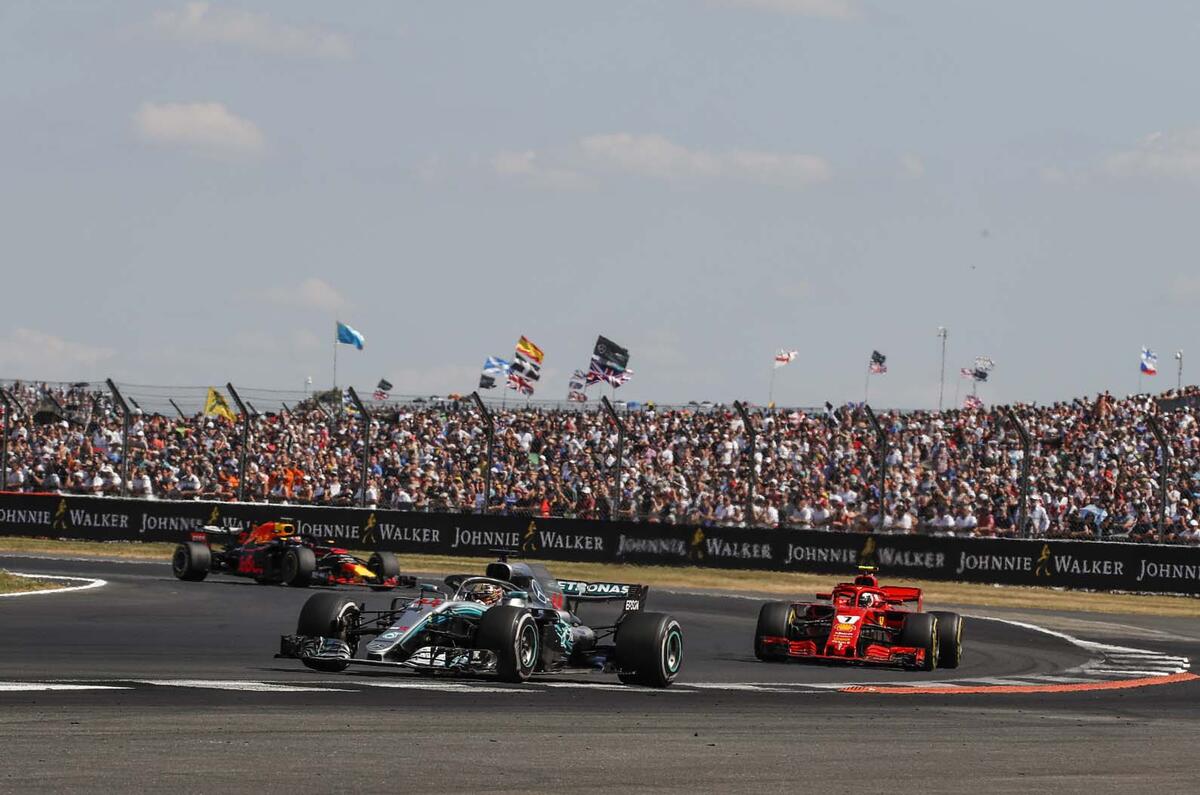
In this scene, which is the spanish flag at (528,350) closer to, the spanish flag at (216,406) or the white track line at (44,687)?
the spanish flag at (216,406)

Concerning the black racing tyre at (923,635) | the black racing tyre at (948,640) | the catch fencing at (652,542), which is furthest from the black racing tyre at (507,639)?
the catch fencing at (652,542)

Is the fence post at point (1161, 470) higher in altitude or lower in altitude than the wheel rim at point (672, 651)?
higher

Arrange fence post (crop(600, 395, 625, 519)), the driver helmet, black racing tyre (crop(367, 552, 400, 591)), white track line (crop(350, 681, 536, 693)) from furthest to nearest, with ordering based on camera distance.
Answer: fence post (crop(600, 395, 625, 519))
black racing tyre (crop(367, 552, 400, 591))
the driver helmet
white track line (crop(350, 681, 536, 693))

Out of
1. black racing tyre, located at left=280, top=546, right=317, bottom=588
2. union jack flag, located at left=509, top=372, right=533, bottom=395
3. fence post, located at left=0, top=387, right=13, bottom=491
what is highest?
union jack flag, located at left=509, top=372, right=533, bottom=395

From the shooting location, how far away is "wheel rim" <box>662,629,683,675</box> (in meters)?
15.2

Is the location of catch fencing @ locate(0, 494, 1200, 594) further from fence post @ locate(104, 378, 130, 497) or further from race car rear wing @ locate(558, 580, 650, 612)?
race car rear wing @ locate(558, 580, 650, 612)

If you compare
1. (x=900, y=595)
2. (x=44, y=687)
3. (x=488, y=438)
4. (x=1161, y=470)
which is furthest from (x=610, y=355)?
(x=44, y=687)

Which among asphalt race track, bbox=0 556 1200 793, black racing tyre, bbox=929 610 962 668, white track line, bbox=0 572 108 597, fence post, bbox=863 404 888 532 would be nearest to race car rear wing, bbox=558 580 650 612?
Result: asphalt race track, bbox=0 556 1200 793

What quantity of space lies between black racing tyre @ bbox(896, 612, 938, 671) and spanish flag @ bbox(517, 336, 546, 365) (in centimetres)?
2859

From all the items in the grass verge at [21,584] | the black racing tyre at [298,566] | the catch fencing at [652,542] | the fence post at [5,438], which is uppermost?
the fence post at [5,438]

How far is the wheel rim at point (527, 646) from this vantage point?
14453 millimetres

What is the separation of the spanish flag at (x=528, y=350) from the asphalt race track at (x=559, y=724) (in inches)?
1049

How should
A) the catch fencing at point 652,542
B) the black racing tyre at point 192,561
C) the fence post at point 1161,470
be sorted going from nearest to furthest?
the black racing tyre at point 192,561 → the fence post at point 1161,470 → the catch fencing at point 652,542

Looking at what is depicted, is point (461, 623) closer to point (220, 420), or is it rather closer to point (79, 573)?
point (79, 573)
